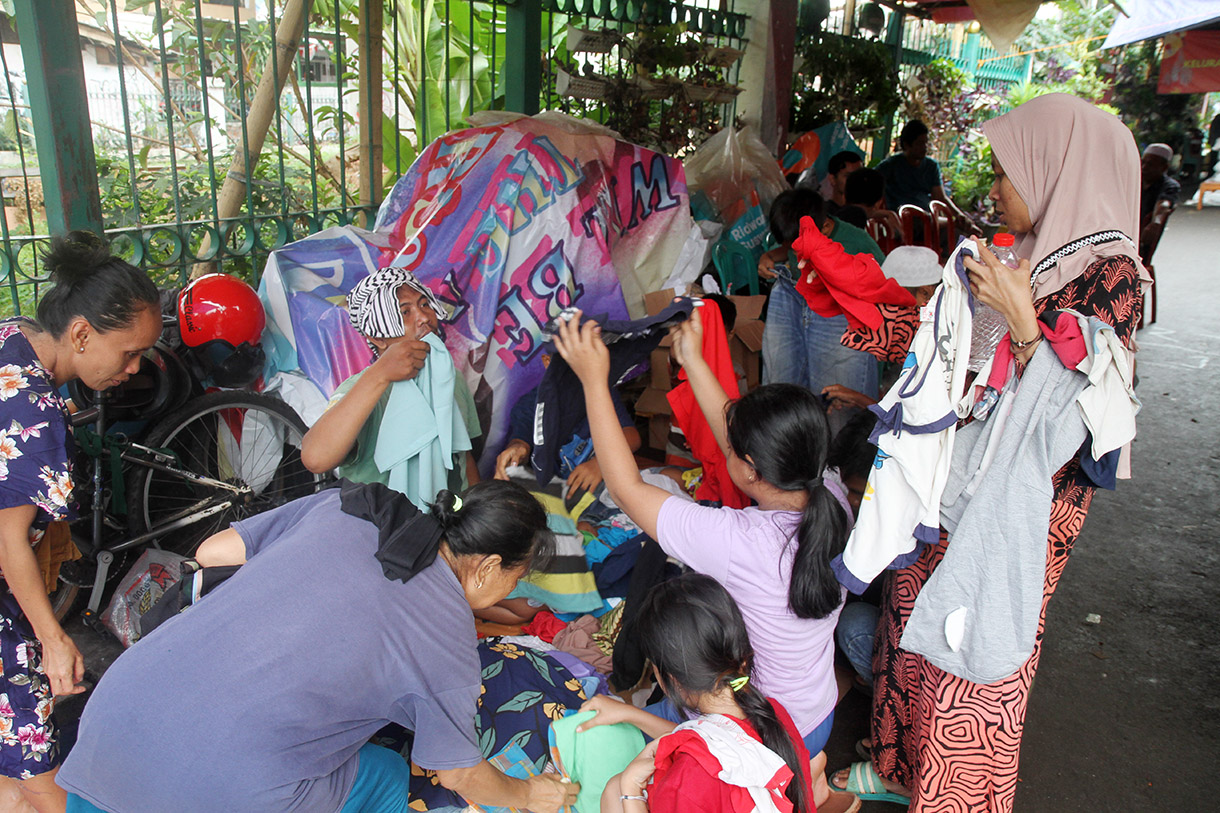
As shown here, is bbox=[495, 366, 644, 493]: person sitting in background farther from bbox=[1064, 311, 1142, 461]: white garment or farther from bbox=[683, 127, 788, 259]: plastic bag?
bbox=[683, 127, 788, 259]: plastic bag

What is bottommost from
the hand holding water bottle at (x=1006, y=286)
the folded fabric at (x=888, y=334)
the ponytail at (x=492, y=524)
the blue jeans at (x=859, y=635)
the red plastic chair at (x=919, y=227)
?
the blue jeans at (x=859, y=635)

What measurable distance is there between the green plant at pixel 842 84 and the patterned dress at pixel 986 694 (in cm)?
566

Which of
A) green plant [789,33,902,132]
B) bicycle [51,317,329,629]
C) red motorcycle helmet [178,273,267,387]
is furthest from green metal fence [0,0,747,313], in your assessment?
green plant [789,33,902,132]

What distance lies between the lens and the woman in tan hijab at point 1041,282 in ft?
6.14

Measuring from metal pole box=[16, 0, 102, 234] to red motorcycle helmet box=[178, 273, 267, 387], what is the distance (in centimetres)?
45

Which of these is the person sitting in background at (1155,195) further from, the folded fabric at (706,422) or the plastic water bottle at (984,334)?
→ the plastic water bottle at (984,334)

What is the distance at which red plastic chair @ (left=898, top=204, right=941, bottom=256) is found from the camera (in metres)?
6.25

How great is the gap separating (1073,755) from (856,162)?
4.65m

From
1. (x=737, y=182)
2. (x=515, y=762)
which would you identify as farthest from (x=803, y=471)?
(x=737, y=182)

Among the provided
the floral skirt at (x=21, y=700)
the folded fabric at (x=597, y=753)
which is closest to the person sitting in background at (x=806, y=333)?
the folded fabric at (x=597, y=753)

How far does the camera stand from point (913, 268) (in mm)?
3340

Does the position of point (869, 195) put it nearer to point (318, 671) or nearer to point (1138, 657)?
point (1138, 657)

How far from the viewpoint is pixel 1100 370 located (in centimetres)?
169

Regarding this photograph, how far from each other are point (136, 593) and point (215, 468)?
62cm
